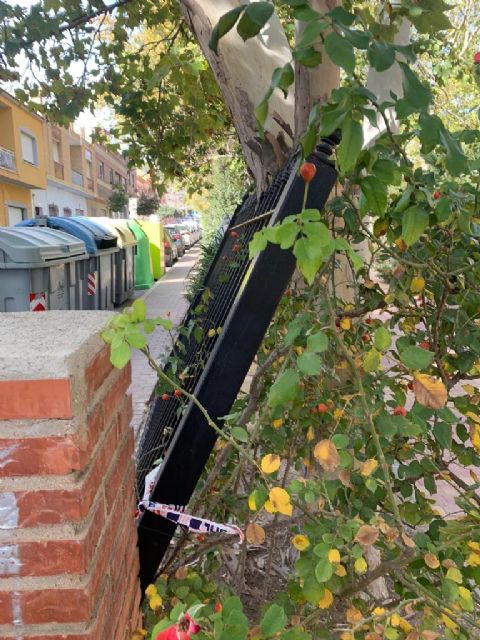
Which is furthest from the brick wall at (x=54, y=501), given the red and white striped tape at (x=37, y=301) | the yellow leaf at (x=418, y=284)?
the red and white striped tape at (x=37, y=301)

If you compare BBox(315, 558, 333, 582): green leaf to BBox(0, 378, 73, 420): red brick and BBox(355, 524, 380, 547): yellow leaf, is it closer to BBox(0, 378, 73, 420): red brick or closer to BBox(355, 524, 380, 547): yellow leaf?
BBox(355, 524, 380, 547): yellow leaf

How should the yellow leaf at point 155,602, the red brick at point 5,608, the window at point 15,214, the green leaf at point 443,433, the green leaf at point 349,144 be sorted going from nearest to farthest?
the green leaf at point 349,144 < the red brick at point 5,608 < the green leaf at point 443,433 < the yellow leaf at point 155,602 < the window at point 15,214

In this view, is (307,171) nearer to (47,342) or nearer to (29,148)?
(47,342)

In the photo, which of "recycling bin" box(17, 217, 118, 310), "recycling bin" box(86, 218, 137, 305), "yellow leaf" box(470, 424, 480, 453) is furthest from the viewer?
"recycling bin" box(86, 218, 137, 305)

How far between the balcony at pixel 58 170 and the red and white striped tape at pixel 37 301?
23.2m

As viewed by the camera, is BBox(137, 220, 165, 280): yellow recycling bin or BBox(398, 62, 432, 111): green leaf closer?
BBox(398, 62, 432, 111): green leaf

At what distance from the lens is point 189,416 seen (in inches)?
56.9

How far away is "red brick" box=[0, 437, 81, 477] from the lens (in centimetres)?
95

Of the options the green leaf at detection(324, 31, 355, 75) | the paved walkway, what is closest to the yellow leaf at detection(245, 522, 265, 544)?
the paved walkway

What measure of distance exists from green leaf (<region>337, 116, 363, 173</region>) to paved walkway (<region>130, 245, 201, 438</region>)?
1.53 m

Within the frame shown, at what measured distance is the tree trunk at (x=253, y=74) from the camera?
218cm

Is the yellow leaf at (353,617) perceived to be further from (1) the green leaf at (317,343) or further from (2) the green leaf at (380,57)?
(2) the green leaf at (380,57)

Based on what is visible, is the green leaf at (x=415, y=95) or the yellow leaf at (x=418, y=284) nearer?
the green leaf at (x=415, y=95)

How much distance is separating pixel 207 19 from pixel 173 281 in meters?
16.6
